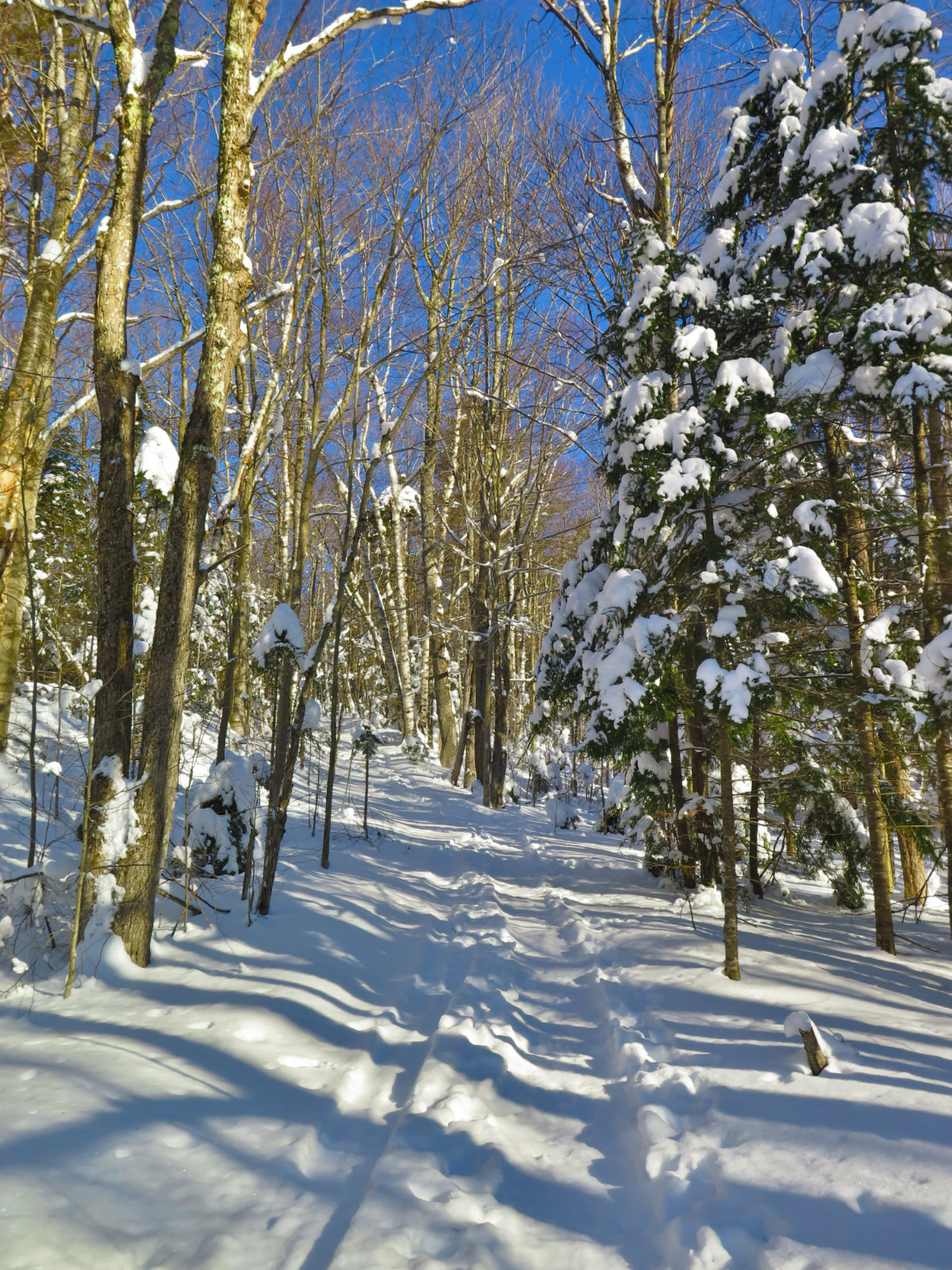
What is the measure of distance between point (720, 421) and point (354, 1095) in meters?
5.50

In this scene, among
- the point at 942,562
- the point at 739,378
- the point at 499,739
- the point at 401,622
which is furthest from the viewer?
the point at 401,622

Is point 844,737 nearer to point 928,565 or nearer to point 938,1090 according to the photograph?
point 928,565

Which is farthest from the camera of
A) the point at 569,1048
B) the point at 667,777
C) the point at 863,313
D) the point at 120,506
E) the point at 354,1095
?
the point at 667,777

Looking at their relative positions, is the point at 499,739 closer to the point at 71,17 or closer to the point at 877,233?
the point at 877,233

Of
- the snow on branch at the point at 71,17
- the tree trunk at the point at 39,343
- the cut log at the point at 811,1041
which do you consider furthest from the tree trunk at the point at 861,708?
the tree trunk at the point at 39,343

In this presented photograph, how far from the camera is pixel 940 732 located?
204 inches

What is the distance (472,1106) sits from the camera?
10.7ft

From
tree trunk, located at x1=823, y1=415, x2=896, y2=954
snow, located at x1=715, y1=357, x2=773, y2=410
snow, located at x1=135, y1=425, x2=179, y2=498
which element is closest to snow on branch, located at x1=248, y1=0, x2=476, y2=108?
snow, located at x1=135, y1=425, x2=179, y2=498

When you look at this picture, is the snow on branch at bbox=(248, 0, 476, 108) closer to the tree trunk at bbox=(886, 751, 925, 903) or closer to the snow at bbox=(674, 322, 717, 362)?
the snow at bbox=(674, 322, 717, 362)

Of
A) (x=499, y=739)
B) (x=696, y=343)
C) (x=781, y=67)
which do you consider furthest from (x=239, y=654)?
(x=781, y=67)

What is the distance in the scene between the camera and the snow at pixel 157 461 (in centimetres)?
502

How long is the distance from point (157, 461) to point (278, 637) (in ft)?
6.20

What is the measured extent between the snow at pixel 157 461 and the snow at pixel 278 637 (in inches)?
59.9

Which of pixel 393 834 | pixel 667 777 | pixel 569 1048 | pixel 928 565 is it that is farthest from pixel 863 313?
pixel 393 834
